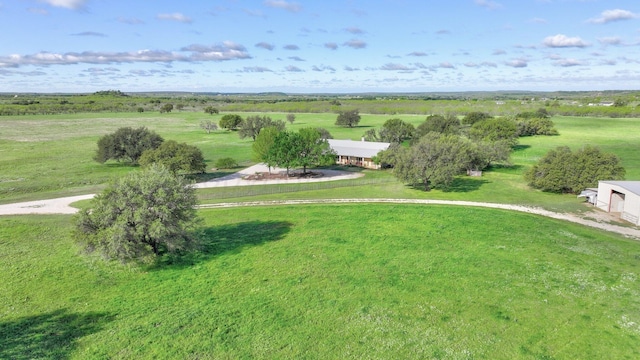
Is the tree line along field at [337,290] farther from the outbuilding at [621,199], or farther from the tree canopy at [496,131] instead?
the tree canopy at [496,131]

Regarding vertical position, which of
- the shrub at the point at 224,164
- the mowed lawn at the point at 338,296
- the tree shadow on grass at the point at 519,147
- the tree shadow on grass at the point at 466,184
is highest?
the shrub at the point at 224,164

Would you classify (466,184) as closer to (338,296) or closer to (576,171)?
(576,171)

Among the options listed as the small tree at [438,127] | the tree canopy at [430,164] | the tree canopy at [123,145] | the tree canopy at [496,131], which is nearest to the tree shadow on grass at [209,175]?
the tree canopy at [123,145]

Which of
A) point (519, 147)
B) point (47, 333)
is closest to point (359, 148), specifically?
point (519, 147)

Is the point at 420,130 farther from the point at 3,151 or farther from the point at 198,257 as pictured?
the point at 3,151

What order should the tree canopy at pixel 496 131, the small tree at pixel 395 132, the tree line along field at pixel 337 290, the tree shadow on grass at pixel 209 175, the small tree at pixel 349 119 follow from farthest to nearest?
the small tree at pixel 349 119 < the small tree at pixel 395 132 < the tree canopy at pixel 496 131 < the tree shadow on grass at pixel 209 175 < the tree line along field at pixel 337 290

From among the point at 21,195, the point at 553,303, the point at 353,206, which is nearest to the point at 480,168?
the point at 353,206
